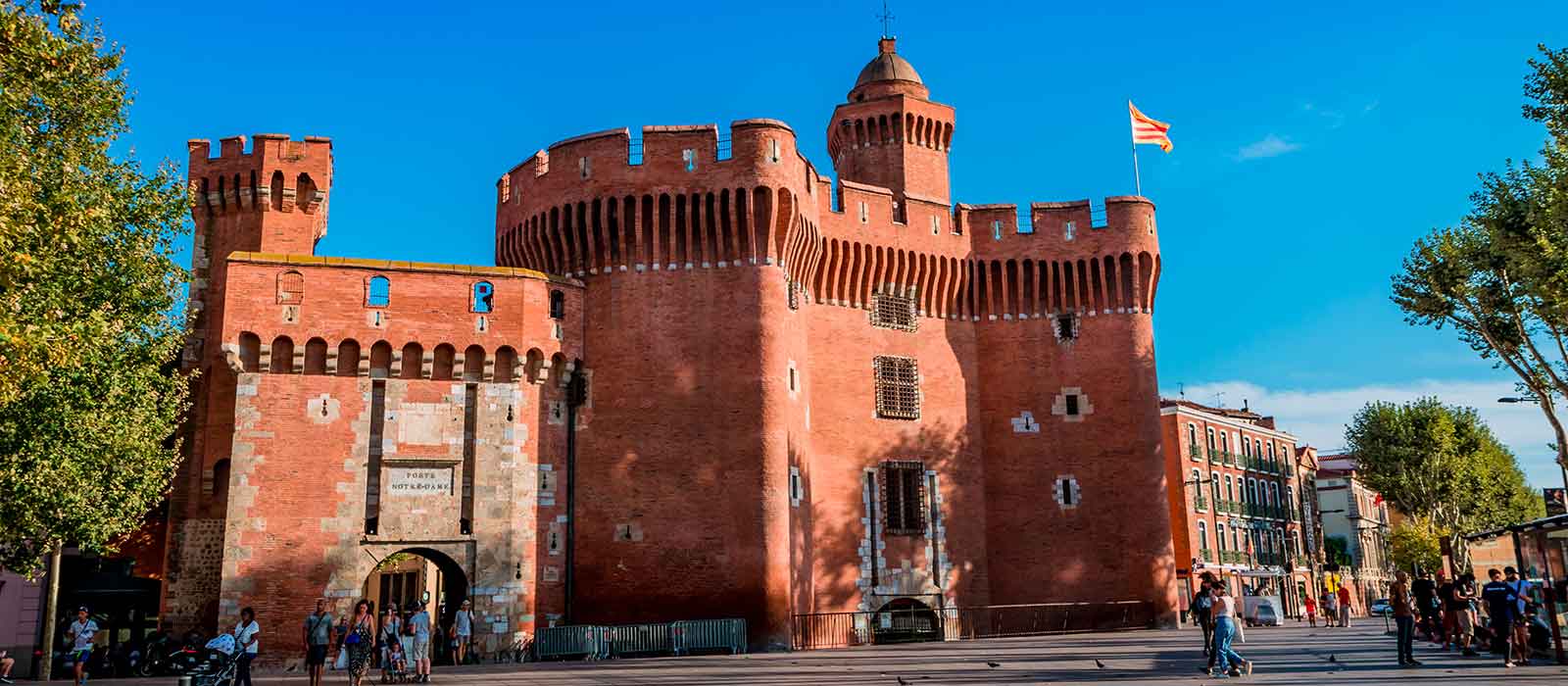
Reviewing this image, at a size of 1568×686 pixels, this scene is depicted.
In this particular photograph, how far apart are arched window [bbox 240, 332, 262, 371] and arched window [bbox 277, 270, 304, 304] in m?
1.26

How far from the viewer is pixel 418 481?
31.9 m

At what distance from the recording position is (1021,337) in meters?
43.6

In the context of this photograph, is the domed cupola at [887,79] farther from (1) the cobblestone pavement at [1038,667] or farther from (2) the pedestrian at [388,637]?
(2) the pedestrian at [388,637]

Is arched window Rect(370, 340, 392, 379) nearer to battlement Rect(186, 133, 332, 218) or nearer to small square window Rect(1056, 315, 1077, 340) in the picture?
battlement Rect(186, 133, 332, 218)

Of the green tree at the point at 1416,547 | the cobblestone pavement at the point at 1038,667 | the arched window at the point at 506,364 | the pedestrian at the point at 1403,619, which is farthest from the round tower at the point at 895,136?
the green tree at the point at 1416,547

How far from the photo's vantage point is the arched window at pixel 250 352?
3144 centimetres

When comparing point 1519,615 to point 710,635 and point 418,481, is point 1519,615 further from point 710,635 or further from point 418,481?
point 418,481

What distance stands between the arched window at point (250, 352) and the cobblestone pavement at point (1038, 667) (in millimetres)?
8219

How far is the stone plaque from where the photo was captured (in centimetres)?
3169

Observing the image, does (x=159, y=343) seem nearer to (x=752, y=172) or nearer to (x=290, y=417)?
(x=290, y=417)

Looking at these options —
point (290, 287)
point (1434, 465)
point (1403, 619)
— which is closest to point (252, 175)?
point (290, 287)

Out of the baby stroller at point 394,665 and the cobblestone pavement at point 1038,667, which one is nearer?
the cobblestone pavement at point 1038,667

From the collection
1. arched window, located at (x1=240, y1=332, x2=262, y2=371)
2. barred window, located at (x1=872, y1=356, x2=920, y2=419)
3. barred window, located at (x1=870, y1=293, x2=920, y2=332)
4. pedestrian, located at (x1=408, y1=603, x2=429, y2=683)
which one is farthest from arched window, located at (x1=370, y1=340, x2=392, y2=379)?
barred window, located at (x1=870, y1=293, x2=920, y2=332)

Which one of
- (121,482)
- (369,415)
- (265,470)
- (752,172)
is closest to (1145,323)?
(752,172)
